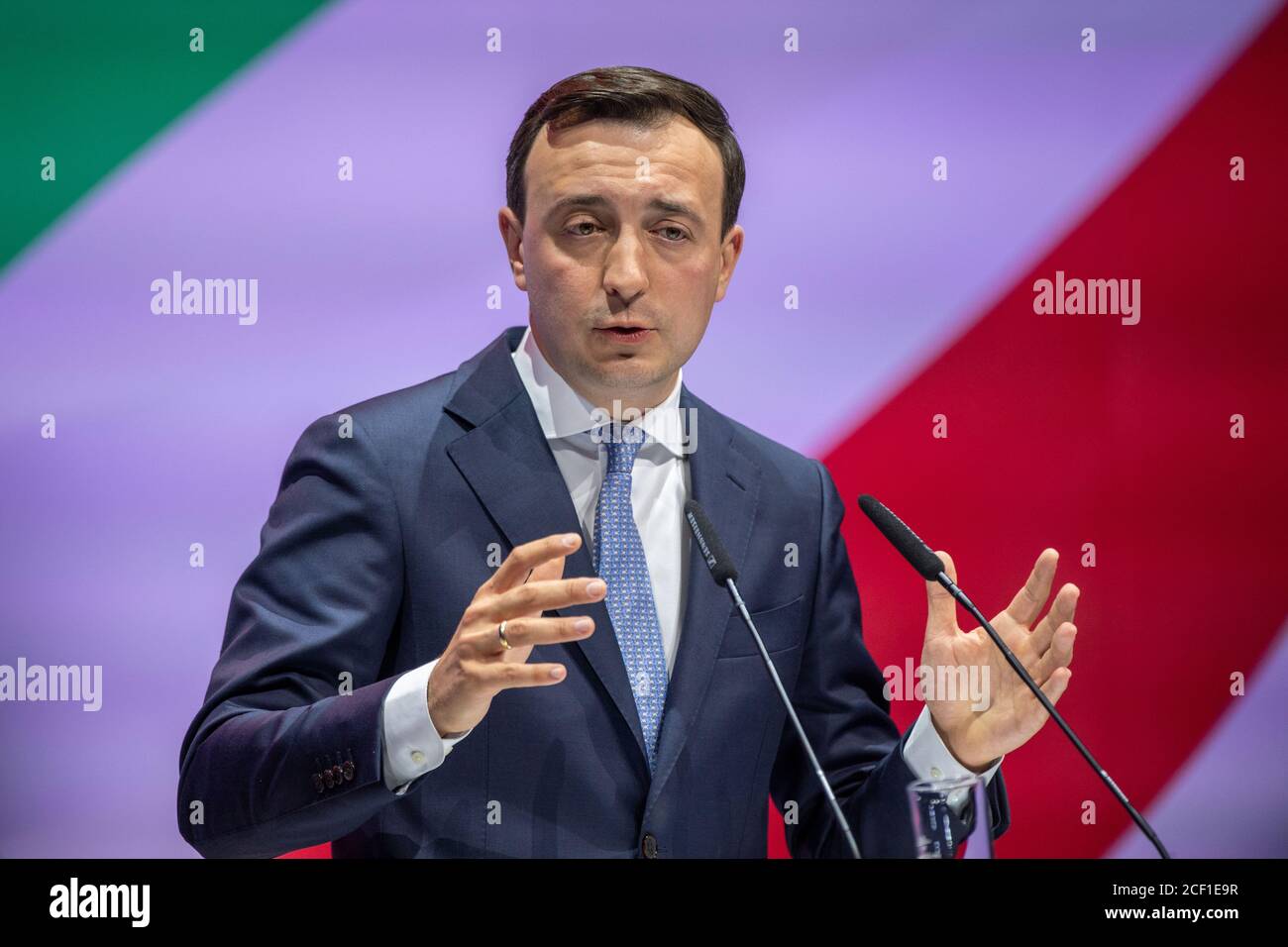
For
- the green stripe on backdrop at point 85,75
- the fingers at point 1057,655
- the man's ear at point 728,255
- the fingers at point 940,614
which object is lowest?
the fingers at point 1057,655

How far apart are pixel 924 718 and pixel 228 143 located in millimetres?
1767

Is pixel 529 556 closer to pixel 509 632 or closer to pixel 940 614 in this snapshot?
pixel 509 632

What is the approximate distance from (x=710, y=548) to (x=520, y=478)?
1.46 feet

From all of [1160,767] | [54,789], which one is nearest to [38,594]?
[54,789]

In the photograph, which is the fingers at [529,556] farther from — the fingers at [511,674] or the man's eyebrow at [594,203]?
the man's eyebrow at [594,203]

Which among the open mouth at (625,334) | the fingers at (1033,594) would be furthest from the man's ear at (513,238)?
the fingers at (1033,594)

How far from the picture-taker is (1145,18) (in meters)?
2.90

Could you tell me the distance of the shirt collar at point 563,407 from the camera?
92.0 inches

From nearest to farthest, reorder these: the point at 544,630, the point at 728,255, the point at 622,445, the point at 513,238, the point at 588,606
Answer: the point at 544,630 < the point at 588,606 < the point at 622,445 < the point at 513,238 < the point at 728,255

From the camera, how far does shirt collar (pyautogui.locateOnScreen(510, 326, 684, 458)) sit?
7.66 feet

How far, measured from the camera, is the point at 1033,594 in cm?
210

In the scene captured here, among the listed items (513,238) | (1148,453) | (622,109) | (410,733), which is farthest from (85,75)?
(1148,453)

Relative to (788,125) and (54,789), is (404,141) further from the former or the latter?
(54,789)
